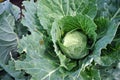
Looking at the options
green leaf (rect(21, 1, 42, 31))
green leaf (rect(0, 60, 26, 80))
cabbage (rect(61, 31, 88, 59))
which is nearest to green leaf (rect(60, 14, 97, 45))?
cabbage (rect(61, 31, 88, 59))

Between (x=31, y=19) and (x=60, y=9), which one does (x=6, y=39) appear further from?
(x=60, y=9)

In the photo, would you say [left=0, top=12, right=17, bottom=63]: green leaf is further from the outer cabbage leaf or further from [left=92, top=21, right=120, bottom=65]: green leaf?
[left=92, top=21, right=120, bottom=65]: green leaf

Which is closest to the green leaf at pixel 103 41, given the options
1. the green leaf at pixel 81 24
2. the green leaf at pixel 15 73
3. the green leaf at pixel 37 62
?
the green leaf at pixel 81 24

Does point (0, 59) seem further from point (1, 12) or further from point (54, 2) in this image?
point (54, 2)

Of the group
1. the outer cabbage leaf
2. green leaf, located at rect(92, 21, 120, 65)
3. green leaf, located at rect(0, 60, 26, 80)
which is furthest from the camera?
green leaf, located at rect(0, 60, 26, 80)

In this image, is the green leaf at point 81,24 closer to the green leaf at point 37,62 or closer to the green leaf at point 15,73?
the green leaf at point 37,62

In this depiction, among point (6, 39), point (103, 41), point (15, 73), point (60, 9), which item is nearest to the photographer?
point (103, 41)

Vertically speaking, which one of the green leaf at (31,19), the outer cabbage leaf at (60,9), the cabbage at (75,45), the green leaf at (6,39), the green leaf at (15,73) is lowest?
the green leaf at (15,73)

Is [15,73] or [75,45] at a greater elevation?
[75,45]

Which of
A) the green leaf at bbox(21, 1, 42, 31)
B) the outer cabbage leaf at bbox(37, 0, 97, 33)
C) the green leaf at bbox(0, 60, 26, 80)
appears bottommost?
the green leaf at bbox(0, 60, 26, 80)

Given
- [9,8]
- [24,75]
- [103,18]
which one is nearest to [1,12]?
[9,8]

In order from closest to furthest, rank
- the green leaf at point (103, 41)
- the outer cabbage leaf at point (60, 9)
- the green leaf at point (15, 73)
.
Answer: the green leaf at point (103, 41), the outer cabbage leaf at point (60, 9), the green leaf at point (15, 73)

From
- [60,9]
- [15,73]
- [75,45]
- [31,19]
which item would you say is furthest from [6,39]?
[75,45]
